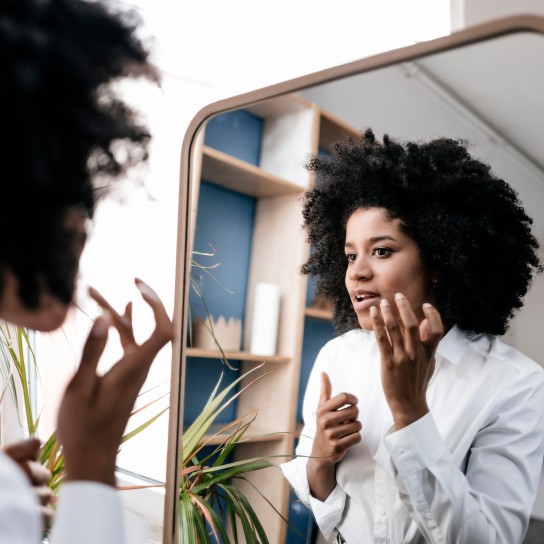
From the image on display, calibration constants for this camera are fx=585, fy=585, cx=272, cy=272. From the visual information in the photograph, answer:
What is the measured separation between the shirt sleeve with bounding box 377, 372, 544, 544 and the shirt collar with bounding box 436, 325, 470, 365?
0.05 meters

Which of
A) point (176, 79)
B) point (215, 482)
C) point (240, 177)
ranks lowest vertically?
point (215, 482)

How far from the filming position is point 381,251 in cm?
57

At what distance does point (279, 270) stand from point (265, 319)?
0.06 meters

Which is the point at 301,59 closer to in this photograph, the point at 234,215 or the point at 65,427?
the point at 234,215

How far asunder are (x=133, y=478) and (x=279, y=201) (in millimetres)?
403

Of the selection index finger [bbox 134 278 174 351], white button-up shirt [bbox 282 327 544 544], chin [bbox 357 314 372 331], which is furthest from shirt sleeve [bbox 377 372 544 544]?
index finger [bbox 134 278 174 351]

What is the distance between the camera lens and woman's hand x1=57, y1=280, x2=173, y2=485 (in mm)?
459

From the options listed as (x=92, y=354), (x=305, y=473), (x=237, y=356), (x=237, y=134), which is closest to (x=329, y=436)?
(x=305, y=473)

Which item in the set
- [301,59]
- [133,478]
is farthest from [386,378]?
[301,59]

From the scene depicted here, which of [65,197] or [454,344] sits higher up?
[65,197]

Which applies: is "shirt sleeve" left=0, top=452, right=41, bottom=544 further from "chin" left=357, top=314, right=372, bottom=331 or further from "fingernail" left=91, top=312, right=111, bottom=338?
"chin" left=357, top=314, right=372, bottom=331

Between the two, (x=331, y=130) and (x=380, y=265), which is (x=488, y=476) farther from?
(x=331, y=130)

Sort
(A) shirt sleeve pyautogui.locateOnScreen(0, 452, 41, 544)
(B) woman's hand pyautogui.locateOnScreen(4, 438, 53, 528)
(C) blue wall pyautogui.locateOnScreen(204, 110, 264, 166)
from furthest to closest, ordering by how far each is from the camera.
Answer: (C) blue wall pyautogui.locateOnScreen(204, 110, 264, 166)
(B) woman's hand pyautogui.locateOnScreen(4, 438, 53, 528)
(A) shirt sleeve pyautogui.locateOnScreen(0, 452, 41, 544)

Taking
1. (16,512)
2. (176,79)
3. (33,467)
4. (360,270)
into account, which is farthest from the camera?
(176,79)
